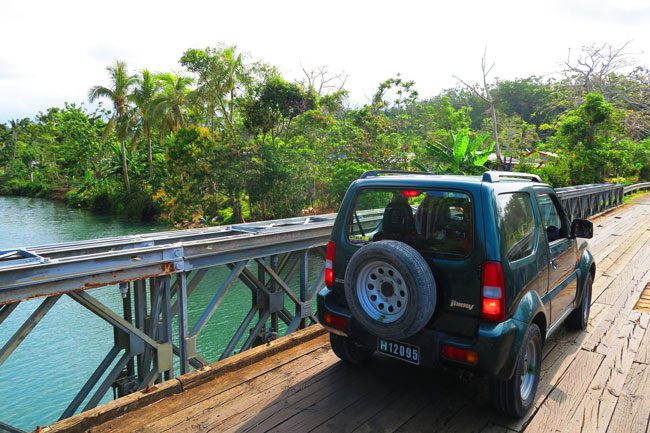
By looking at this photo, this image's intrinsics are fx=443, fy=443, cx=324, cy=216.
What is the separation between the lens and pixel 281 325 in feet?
36.1

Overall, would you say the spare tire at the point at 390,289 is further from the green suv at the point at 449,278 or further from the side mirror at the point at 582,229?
the side mirror at the point at 582,229

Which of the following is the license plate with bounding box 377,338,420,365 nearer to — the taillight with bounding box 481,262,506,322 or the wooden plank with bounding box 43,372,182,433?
the taillight with bounding box 481,262,506,322

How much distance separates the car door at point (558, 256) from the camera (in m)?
3.51

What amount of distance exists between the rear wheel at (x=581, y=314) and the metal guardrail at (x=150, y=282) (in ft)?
8.56

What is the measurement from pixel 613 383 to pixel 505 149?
3134 cm

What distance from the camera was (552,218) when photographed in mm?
4129

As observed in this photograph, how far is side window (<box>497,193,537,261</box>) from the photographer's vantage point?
109 inches

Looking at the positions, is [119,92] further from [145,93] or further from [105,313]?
[105,313]

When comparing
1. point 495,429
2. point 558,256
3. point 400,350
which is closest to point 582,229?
point 558,256

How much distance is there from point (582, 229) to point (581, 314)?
1.06m

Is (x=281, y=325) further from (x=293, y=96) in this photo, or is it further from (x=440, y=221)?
(x=293, y=96)

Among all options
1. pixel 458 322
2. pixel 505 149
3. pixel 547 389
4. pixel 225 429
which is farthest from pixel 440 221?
pixel 505 149

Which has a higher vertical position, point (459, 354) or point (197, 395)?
point (459, 354)

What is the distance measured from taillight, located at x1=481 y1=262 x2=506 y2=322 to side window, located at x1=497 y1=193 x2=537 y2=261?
16 cm
